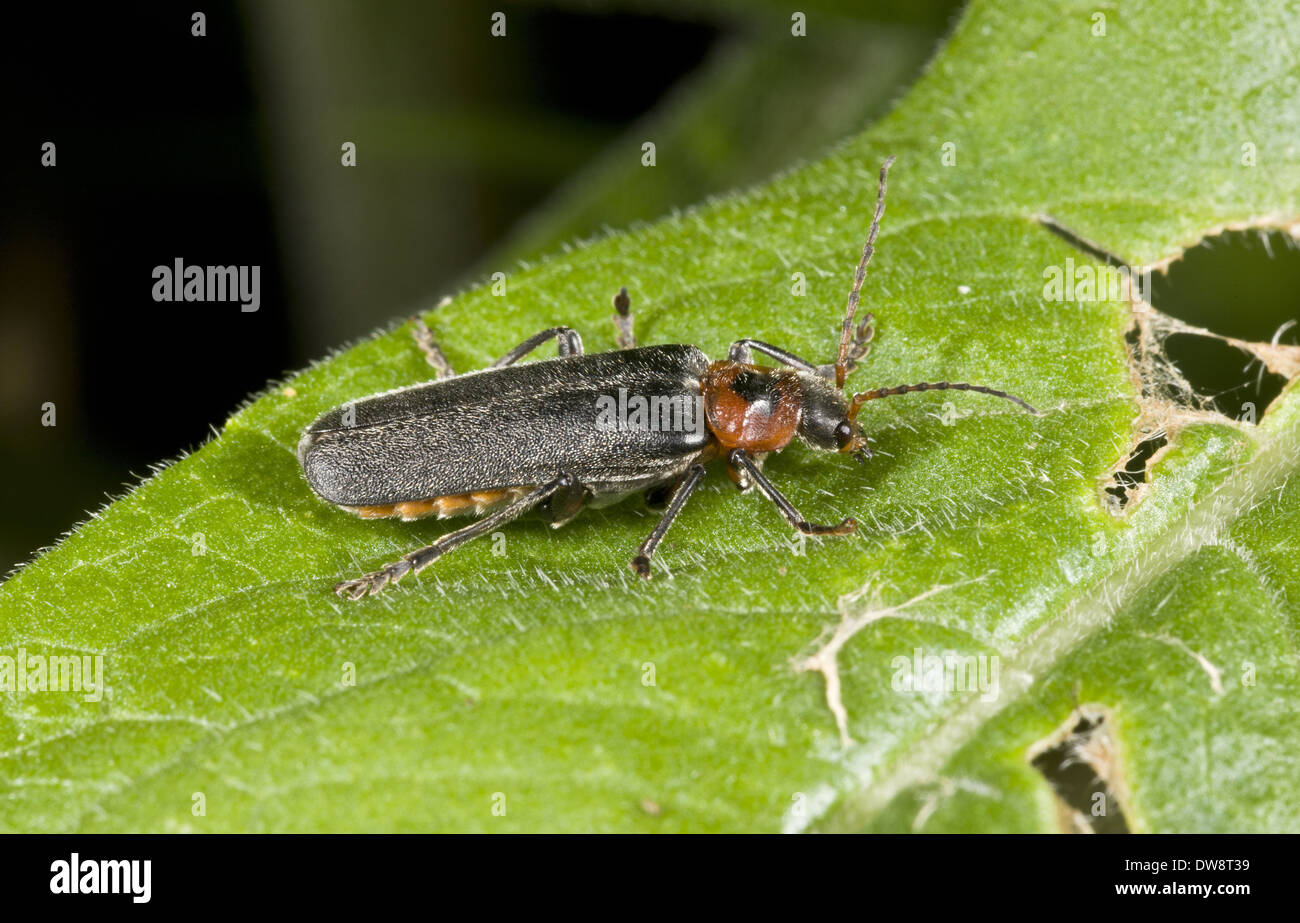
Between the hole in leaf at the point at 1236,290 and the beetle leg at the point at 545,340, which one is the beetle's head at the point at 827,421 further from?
the hole in leaf at the point at 1236,290

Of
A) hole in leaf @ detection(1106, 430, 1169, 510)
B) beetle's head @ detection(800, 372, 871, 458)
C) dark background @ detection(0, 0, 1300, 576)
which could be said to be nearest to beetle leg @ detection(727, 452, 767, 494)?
beetle's head @ detection(800, 372, 871, 458)

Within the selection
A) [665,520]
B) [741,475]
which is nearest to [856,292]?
[741,475]

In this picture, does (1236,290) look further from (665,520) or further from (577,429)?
(577,429)

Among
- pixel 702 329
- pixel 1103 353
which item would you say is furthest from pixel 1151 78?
pixel 702 329

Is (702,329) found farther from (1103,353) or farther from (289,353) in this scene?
(289,353)

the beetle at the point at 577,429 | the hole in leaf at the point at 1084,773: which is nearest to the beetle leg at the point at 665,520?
the beetle at the point at 577,429
